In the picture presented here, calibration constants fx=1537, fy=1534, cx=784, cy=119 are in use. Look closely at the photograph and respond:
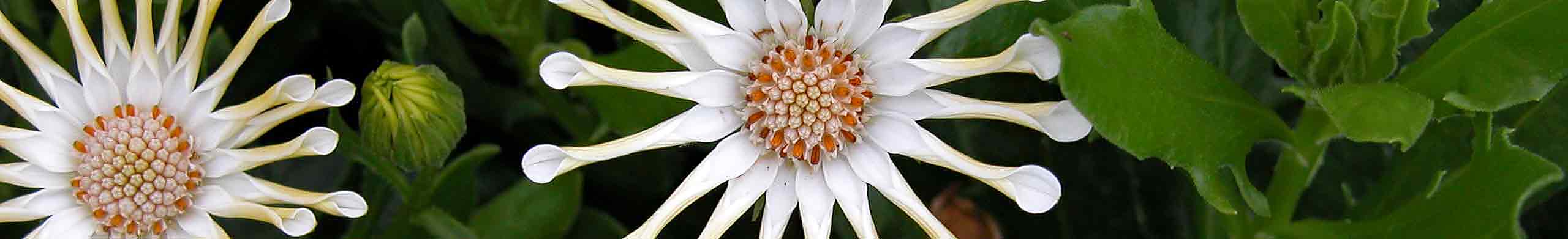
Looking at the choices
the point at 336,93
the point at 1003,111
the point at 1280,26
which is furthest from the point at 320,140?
the point at 1280,26

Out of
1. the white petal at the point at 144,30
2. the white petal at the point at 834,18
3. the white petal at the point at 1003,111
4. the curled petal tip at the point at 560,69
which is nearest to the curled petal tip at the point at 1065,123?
the white petal at the point at 1003,111

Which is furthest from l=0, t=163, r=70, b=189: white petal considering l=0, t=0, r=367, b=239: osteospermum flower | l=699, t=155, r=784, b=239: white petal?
l=699, t=155, r=784, b=239: white petal

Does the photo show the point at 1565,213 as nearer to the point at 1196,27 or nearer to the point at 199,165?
the point at 1196,27

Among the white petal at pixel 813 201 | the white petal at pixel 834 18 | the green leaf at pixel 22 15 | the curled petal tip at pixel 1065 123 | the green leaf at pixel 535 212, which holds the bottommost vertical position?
the green leaf at pixel 535 212

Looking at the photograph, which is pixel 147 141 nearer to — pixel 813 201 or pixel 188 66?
pixel 188 66

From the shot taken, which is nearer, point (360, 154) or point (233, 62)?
point (233, 62)

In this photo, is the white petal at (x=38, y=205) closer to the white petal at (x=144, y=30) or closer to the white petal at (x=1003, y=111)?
the white petal at (x=144, y=30)

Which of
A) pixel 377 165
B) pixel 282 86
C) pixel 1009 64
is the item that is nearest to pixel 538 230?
pixel 377 165
